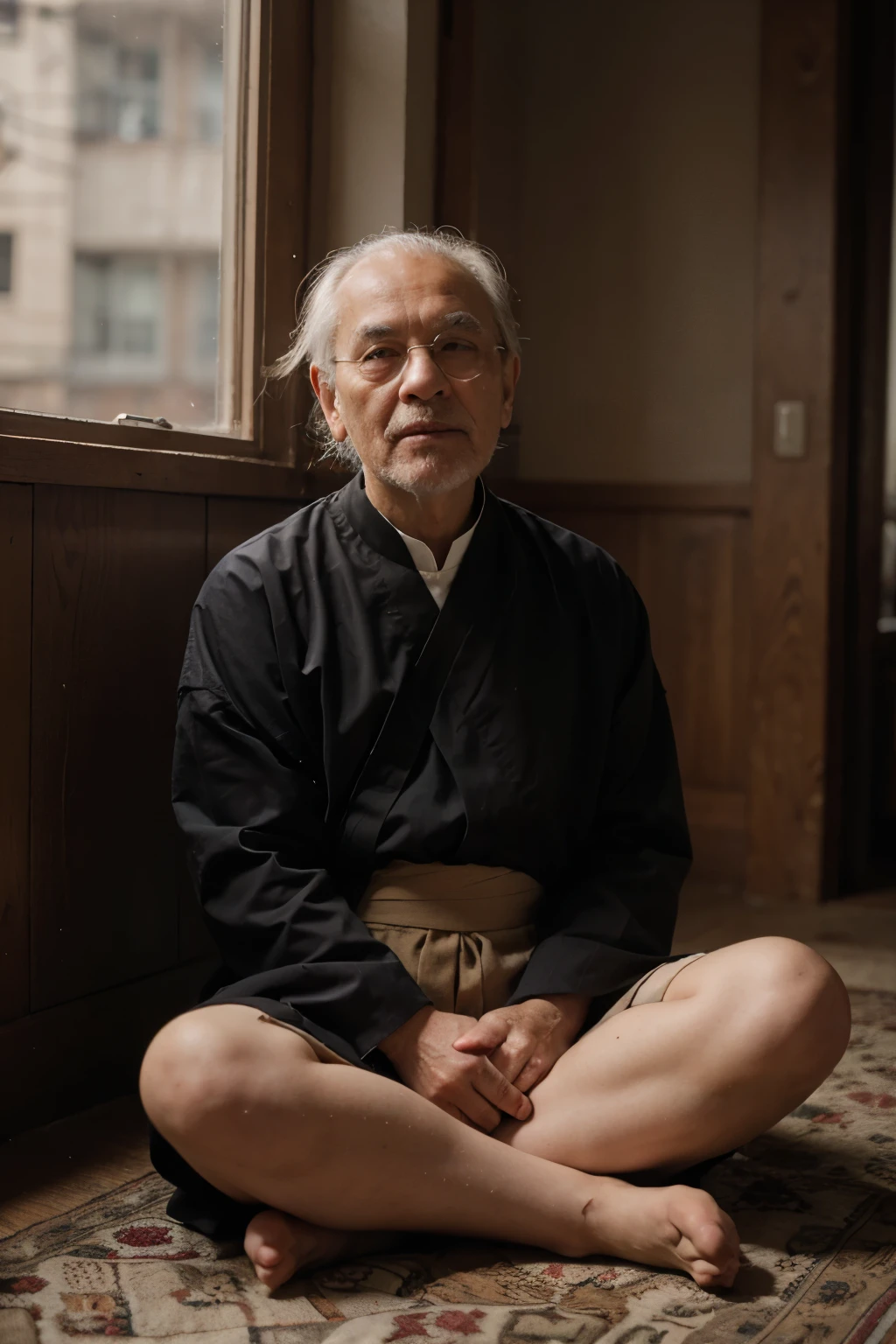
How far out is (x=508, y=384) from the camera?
1848 mm

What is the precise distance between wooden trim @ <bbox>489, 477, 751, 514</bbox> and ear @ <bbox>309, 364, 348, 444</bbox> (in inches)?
54.4

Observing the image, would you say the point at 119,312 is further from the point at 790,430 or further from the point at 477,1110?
the point at 790,430

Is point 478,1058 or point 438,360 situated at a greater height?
point 438,360

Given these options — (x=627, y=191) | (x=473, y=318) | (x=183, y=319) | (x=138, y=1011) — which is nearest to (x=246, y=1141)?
(x=138, y=1011)

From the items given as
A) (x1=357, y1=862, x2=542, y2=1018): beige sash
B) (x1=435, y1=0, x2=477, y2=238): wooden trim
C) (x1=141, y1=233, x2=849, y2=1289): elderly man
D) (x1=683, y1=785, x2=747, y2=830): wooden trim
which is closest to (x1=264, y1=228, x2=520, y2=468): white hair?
(x1=141, y1=233, x2=849, y2=1289): elderly man

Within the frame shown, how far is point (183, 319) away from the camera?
2184 millimetres

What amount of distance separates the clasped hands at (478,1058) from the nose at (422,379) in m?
0.73

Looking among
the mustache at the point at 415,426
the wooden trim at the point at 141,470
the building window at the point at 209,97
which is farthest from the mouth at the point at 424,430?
the building window at the point at 209,97

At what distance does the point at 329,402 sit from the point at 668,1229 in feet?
3.61

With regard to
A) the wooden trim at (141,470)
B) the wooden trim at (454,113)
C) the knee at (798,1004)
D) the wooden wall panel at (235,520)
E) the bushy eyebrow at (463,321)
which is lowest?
the knee at (798,1004)

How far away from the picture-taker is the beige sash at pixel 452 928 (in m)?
1.64

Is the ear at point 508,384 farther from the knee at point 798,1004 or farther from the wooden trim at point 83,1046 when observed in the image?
the wooden trim at point 83,1046

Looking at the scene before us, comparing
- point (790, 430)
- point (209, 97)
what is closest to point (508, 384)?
point (209, 97)

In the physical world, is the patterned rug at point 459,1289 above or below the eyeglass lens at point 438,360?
below
